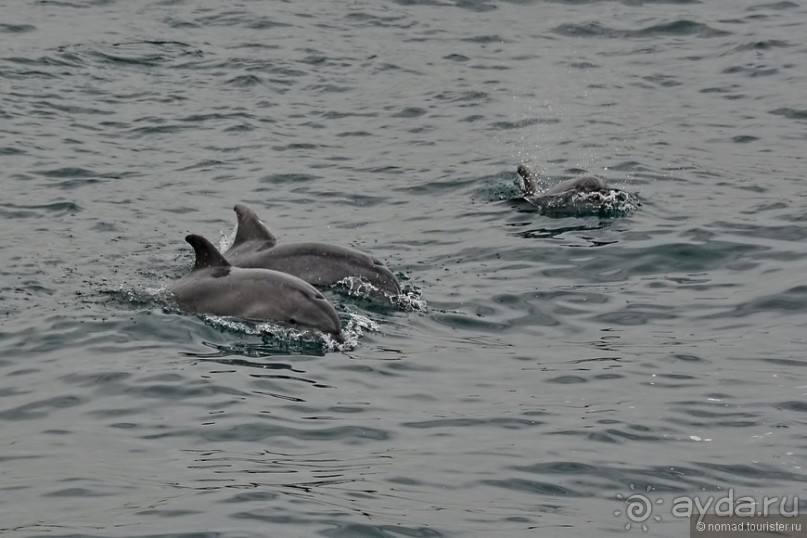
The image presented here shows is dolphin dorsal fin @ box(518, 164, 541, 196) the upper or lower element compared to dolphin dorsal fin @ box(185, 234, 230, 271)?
lower

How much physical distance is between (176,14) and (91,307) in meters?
19.8

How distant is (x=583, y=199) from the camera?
1947cm

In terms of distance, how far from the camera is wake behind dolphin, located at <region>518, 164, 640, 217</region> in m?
19.4

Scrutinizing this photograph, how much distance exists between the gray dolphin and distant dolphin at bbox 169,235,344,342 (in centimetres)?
677

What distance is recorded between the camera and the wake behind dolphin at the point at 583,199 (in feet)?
63.6

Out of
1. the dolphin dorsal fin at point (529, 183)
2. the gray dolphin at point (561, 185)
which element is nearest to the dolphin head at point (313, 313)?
the gray dolphin at point (561, 185)

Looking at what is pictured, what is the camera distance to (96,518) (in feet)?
30.0

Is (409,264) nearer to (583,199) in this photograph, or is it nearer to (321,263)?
(321,263)

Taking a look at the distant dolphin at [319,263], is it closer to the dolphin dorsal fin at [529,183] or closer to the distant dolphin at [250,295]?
the distant dolphin at [250,295]

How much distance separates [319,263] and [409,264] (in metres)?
1.91

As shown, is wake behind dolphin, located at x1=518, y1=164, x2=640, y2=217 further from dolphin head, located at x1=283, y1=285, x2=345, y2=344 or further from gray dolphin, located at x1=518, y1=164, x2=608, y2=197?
dolphin head, located at x1=283, y1=285, x2=345, y2=344

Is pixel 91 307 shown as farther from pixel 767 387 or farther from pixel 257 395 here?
pixel 767 387

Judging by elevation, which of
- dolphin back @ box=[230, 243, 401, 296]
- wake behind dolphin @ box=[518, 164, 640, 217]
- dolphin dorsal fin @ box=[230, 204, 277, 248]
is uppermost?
dolphin dorsal fin @ box=[230, 204, 277, 248]

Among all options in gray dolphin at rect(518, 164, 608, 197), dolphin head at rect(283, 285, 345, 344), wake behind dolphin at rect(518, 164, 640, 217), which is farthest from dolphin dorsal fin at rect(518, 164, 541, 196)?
dolphin head at rect(283, 285, 345, 344)
